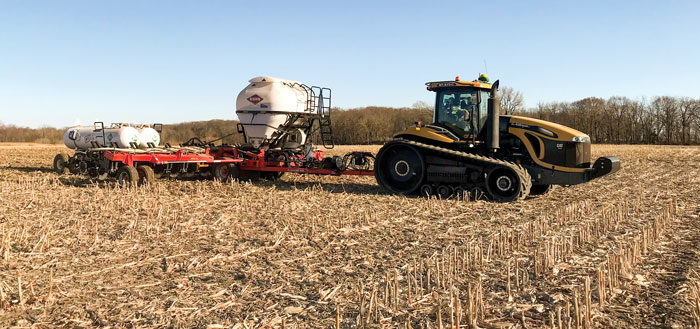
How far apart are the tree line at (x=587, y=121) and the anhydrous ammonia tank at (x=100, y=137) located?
34.6 metres

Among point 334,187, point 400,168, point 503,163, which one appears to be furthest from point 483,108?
point 334,187

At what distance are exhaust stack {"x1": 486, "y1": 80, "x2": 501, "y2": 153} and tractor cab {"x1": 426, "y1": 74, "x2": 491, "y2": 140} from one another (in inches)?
14.6

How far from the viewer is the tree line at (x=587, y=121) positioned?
5481 centimetres

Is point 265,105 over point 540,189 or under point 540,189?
over

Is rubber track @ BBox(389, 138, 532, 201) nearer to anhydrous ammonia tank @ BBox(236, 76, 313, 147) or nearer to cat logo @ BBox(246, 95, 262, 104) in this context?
anhydrous ammonia tank @ BBox(236, 76, 313, 147)

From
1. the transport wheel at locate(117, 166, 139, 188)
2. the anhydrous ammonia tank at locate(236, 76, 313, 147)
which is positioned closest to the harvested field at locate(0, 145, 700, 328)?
the transport wheel at locate(117, 166, 139, 188)

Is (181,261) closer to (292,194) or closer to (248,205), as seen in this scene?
(248,205)

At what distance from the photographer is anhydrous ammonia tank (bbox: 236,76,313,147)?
15352 mm

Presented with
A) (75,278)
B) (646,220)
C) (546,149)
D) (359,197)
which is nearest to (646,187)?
(546,149)

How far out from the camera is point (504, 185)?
1135 cm

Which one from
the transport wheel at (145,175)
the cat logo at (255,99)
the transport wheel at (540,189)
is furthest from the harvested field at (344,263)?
the cat logo at (255,99)

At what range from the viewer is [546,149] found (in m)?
11.3

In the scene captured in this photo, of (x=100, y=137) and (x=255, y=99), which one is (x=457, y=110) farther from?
(x=100, y=137)

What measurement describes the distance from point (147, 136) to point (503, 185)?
39.5 feet
